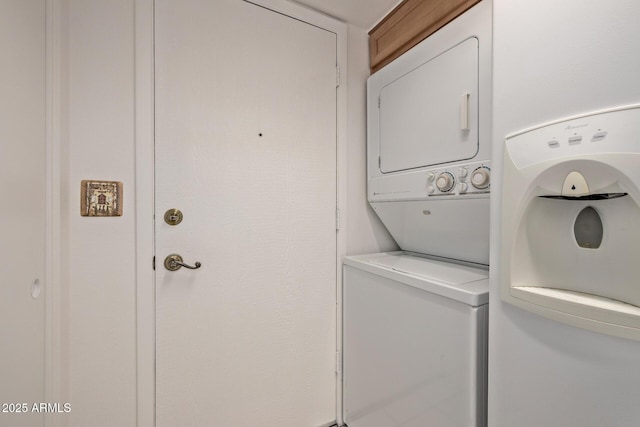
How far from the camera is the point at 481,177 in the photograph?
968 millimetres

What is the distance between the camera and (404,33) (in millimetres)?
1354

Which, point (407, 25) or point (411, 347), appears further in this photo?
point (407, 25)

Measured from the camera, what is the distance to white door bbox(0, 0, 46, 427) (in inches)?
27.2

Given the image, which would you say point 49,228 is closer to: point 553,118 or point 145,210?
point 145,210

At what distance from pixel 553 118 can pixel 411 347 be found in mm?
905

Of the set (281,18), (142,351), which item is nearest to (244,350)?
(142,351)

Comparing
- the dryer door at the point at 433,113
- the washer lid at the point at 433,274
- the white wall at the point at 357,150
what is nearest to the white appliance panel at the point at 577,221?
the washer lid at the point at 433,274

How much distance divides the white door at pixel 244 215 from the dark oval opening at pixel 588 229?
3.53 ft

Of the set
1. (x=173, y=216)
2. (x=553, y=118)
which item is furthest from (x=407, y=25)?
(x=173, y=216)

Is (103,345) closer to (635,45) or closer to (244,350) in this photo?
(244,350)

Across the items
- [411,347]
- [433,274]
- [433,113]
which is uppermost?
[433,113]

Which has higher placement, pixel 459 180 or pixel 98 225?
pixel 459 180

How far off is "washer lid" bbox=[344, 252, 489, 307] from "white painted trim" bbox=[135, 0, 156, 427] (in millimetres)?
1010

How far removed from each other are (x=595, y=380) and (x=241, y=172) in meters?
1.36
